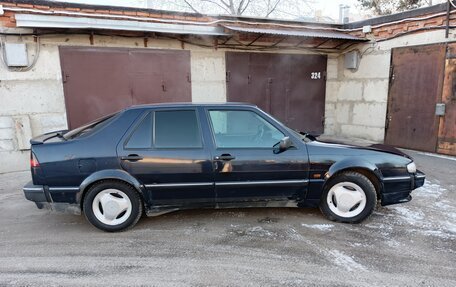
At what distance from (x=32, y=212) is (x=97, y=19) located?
3.81 metres

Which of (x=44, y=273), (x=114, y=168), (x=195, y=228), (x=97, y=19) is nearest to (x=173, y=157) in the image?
(x=114, y=168)

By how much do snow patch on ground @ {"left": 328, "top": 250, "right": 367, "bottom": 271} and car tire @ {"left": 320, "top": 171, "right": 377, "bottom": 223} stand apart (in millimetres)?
721

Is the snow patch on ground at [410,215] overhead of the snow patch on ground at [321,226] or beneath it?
beneath

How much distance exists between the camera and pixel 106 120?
12.1ft

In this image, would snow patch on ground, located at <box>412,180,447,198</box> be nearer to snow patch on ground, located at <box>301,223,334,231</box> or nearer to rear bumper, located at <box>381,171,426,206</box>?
rear bumper, located at <box>381,171,426,206</box>

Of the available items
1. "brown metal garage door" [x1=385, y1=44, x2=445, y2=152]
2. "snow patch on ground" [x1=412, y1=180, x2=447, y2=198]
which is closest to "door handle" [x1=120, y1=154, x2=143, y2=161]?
"snow patch on ground" [x1=412, y1=180, x2=447, y2=198]

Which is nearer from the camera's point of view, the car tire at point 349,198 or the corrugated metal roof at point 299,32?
the car tire at point 349,198

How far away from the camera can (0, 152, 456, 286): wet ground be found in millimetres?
2725

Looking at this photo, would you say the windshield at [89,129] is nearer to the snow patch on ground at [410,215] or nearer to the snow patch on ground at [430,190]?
the snow patch on ground at [410,215]

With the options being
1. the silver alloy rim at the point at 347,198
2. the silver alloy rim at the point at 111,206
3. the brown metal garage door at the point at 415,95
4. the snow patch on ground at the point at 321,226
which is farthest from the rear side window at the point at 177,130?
the brown metal garage door at the point at 415,95

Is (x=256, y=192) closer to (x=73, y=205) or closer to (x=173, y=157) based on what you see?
(x=173, y=157)

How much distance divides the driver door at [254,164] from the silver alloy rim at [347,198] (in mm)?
398

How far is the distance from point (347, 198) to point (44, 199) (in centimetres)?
348

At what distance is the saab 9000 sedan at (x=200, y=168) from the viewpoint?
3439 mm
